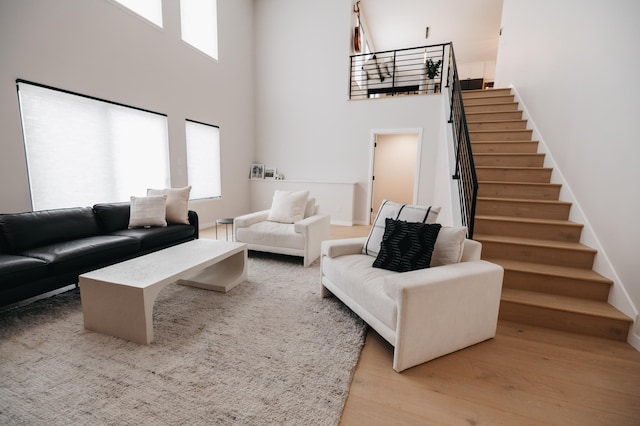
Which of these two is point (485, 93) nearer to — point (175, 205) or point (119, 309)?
point (175, 205)

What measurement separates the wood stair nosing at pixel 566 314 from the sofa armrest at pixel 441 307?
0.47 metres

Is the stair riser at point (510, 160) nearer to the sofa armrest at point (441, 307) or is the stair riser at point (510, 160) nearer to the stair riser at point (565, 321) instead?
the stair riser at point (565, 321)

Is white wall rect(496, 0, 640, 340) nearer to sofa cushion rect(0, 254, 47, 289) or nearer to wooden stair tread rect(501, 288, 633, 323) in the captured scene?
wooden stair tread rect(501, 288, 633, 323)

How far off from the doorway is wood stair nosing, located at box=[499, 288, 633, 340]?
4911 mm

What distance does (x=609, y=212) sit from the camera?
223 centimetres

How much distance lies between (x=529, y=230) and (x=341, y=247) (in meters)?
1.90

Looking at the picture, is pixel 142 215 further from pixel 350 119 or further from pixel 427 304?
pixel 350 119

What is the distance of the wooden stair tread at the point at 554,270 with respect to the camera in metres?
2.16

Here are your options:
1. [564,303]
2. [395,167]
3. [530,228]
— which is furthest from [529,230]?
[395,167]

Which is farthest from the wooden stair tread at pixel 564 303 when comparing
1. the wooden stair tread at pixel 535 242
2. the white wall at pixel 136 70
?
the white wall at pixel 136 70

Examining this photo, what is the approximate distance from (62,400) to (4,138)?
2680 millimetres

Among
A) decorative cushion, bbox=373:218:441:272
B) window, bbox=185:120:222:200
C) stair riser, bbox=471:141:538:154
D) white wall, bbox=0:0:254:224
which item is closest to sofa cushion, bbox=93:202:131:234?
white wall, bbox=0:0:254:224

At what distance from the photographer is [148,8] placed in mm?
3914

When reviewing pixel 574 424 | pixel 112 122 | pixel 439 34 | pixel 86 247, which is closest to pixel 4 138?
pixel 112 122
